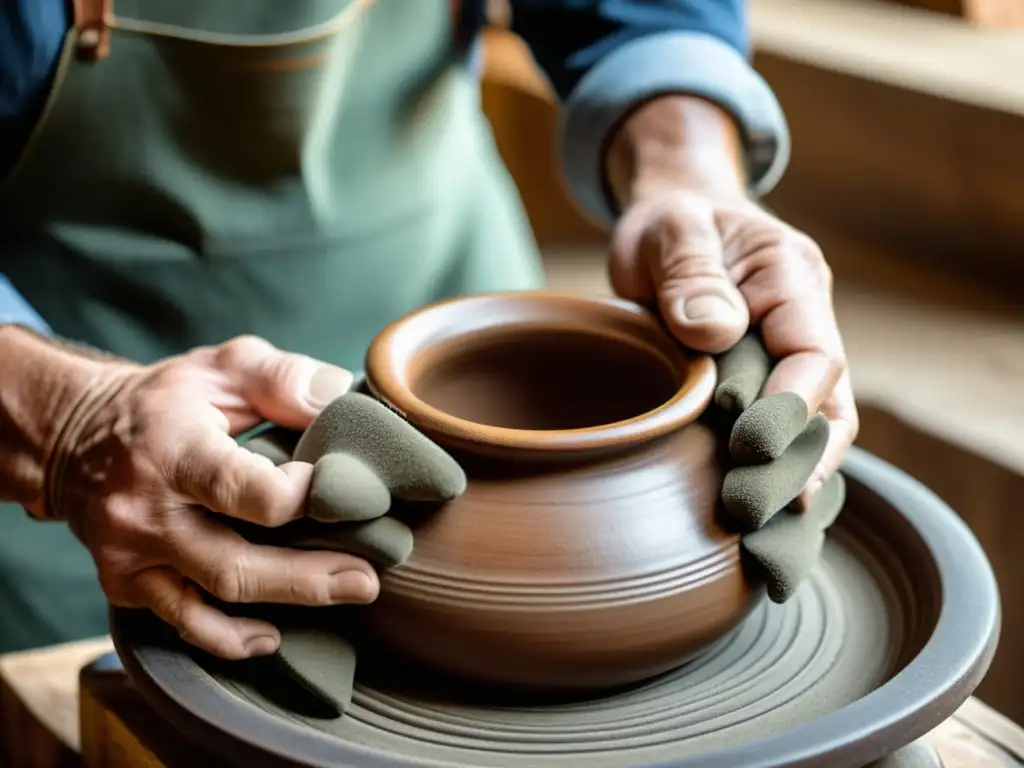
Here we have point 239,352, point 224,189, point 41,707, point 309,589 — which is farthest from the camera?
point 224,189

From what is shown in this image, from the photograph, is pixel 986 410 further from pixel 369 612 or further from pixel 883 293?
pixel 369 612

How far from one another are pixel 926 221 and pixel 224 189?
3.92ft

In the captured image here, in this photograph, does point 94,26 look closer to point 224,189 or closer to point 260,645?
point 224,189

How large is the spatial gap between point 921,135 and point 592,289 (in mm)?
629

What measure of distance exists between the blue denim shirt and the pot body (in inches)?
23.1

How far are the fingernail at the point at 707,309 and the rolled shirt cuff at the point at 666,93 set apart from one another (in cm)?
44

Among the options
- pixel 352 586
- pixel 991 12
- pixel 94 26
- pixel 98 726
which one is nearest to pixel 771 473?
pixel 352 586

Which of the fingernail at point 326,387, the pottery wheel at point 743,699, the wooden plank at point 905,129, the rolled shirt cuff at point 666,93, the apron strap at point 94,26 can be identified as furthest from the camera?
the wooden plank at point 905,129

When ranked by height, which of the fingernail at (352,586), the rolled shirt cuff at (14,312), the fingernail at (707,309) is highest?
the fingernail at (707,309)

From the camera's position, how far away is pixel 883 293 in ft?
6.64

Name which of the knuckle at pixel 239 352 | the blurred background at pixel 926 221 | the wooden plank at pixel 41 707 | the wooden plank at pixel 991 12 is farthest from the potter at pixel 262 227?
the wooden plank at pixel 991 12

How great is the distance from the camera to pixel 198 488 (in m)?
0.78

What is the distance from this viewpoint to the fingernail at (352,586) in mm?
753

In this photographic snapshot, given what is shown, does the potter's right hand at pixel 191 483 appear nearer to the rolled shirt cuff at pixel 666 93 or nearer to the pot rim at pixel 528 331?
the pot rim at pixel 528 331
